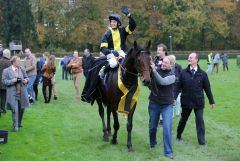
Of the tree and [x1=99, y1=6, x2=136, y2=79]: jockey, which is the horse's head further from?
the tree

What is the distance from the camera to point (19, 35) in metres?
62.1

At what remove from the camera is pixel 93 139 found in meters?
10.8

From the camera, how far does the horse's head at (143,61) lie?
8523 millimetres

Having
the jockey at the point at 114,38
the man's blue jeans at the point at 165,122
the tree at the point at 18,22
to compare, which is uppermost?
the tree at the point at 18,22

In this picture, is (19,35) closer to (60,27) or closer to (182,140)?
(60,27)

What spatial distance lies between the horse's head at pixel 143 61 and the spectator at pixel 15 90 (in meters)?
3.95

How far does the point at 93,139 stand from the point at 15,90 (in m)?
2.53

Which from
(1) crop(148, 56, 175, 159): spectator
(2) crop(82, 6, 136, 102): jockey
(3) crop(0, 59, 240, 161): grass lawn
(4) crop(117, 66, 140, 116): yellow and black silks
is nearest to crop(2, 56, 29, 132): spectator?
(3) crop(0, 59, 240, 161): grass lawn

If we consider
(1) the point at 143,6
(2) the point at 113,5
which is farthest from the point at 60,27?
(1) the point at 143,6

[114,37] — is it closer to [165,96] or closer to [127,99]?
[127,99]

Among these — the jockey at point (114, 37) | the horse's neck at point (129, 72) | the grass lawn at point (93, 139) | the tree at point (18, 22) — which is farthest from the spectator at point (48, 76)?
the tree at point (18, 22)

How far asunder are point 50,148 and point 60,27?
56073 mm

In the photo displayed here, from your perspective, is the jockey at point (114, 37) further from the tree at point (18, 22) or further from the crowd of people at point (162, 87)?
the tree at point (18, 22)

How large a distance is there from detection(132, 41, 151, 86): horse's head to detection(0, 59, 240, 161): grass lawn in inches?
67.5
